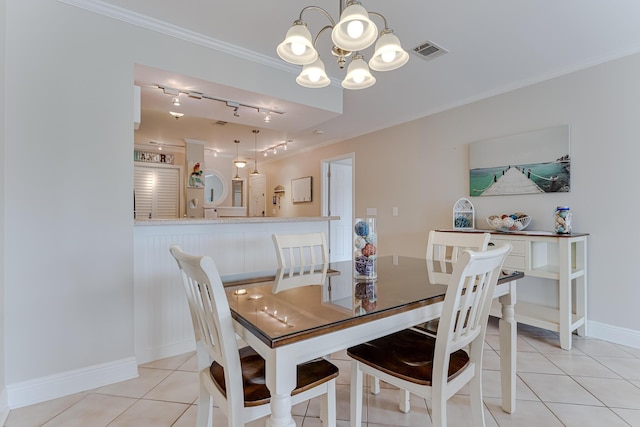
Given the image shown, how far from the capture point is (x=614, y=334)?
8.15 feet

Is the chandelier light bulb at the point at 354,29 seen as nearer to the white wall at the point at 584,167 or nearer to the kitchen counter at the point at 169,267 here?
the kitchen counter at the point at 169,267

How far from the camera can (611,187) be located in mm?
2492

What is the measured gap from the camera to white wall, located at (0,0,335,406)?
1717 mm

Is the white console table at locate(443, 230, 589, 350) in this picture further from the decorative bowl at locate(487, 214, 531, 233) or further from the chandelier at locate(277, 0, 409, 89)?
the chandelier at locate(277, 0, 409, 89)

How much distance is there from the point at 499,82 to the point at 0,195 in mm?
3889

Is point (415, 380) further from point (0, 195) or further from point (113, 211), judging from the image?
point (0, 195)

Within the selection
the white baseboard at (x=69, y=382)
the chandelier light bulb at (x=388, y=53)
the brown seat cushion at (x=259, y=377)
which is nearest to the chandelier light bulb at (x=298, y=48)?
the chandelier light bulb at (x=388, y=53)

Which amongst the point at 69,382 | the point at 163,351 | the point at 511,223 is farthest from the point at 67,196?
the point at 511,223

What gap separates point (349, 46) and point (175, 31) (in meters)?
1.48

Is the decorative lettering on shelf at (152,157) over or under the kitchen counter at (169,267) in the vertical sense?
over

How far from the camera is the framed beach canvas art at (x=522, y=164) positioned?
8.96 ft

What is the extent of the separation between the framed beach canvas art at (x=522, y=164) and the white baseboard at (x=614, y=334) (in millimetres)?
1158

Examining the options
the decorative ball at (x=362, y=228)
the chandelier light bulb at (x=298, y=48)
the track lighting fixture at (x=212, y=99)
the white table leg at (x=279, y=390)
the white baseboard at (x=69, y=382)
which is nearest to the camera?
the white table leg at (x=279, y=390)

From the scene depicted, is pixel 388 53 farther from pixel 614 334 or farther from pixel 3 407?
pixel 614 334
